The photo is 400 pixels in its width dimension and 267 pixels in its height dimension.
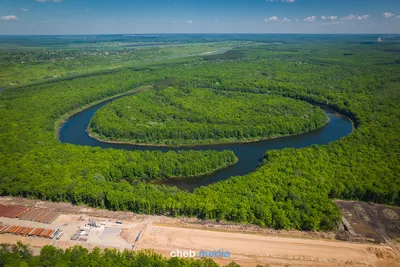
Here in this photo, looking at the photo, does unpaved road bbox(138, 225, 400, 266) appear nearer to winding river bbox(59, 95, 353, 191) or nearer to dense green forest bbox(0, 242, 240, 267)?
dense green forest bbox(0, 242, 240, 267)

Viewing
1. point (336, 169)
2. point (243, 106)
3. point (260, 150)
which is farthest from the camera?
point (243, 106)

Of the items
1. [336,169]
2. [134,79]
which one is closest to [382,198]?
[336,169]

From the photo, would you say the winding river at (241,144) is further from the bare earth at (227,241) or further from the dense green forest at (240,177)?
the bare earth at (227,241)

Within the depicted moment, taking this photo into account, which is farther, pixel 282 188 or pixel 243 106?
pixel 243 106

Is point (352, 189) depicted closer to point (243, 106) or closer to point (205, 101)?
→ point (243, 106)

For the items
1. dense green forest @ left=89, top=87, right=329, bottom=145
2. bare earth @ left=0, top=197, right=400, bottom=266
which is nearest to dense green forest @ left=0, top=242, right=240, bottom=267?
bare earth @ left=0, top=197, right=400, bottom=266

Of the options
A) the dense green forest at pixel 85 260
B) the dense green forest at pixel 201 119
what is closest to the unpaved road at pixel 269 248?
the dense green forest at pixel 85 260

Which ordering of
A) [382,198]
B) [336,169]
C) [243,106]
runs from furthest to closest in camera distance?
[243,106] → [336,169] → [382,198]
